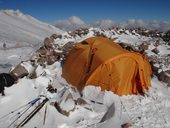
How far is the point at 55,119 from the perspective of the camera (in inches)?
384

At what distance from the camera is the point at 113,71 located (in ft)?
37.5

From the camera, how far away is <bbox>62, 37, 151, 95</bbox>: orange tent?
11.4 m

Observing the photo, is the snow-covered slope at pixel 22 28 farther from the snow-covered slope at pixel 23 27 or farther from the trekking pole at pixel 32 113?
the trekking pole at pixel 32 113

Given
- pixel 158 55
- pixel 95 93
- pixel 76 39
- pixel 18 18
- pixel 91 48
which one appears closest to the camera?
pixel 95 93

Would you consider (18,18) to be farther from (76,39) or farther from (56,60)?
(56,60)

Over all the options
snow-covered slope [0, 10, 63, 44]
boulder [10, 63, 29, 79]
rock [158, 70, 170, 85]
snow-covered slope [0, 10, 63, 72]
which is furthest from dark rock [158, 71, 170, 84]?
snow-covered slope [0, 10, 63, 44]

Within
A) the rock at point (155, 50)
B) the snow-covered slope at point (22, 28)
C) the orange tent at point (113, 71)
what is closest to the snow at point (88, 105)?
the orange tent at point (113, 71)

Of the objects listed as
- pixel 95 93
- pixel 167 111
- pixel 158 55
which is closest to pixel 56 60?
pixel 95 93

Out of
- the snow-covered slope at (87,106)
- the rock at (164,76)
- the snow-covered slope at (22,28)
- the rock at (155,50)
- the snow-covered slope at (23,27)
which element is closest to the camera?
the snow-covered slope at (87,106)

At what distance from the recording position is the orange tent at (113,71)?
11.4 m

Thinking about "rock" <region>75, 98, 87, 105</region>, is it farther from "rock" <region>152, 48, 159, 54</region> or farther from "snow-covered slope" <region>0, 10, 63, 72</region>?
"snow-covered slope" <region>0, 10, 63, 72</region>

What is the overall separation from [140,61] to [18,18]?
48.7 m

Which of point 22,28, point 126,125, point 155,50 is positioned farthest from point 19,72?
point 22,28

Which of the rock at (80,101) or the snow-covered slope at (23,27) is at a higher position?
the snow-covered slope at (23,27)
